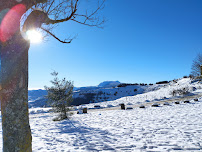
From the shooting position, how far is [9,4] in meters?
2.23

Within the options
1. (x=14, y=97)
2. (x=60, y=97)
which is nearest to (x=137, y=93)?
(x=60, y=97)

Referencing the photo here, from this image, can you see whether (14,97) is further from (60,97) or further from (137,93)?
(137,93)

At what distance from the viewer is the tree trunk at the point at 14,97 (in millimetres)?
2055

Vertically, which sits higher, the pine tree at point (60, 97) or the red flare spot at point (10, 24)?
the red flare spot at point (10, 24)

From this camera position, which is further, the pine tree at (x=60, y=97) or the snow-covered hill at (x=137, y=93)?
the snow-covered hill at (x=137, y=93)

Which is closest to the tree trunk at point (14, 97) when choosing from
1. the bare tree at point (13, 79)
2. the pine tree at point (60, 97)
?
the bare tree at point (13, 79)

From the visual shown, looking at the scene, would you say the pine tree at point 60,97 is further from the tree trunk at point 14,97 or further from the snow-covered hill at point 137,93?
the tree trunk at point 14,97

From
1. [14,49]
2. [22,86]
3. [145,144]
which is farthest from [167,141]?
[14,49]

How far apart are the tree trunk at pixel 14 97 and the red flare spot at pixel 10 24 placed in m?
0.07

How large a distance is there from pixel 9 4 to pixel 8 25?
0.37 meters

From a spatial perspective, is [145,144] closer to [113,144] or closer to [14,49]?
[113,144]

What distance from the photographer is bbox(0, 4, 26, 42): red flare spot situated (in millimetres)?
2176

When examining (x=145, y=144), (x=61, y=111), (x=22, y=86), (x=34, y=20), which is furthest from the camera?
(x=61, y=111)

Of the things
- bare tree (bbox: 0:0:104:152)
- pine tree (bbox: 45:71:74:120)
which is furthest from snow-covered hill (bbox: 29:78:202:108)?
bare tree (bbox: 0:0:104:152)
